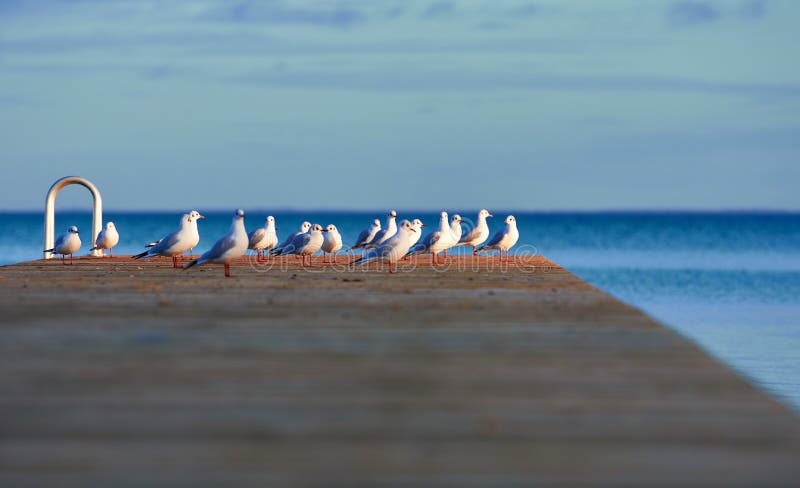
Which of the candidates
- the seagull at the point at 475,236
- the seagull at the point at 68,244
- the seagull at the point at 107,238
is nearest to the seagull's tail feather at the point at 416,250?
the seagull at the point at 475,236

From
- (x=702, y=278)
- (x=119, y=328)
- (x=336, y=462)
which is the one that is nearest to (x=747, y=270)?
(x=702, y=278)

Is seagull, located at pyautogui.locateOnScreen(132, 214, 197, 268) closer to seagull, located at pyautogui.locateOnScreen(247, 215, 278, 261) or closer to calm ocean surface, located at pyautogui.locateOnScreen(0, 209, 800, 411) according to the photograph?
seagull, located at pyautogui.locateOnScreen(247, 215, 278, 261)

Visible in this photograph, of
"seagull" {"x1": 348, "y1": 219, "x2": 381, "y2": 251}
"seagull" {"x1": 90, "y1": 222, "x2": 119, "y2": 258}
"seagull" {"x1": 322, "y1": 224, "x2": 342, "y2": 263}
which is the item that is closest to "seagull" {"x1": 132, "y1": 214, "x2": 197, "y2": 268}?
"seagull" {"x1": 322, "y1": 224, "x2": 342, "y2": 263}

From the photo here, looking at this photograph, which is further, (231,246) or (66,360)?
(231,246)

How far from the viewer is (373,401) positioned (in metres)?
5.21

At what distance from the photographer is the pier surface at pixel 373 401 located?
406 cm

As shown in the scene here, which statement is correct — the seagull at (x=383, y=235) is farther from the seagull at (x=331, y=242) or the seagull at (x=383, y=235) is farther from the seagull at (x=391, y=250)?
the seagull at (x=391, y=250)

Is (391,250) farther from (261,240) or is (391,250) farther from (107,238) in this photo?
(107,238)

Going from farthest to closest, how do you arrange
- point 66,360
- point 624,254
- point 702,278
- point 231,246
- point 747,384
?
point 624,254, point 702,278, point 231,246, point 66,360, point 747,384

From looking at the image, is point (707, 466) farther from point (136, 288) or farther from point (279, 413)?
point (136, 288)

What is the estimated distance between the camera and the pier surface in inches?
160

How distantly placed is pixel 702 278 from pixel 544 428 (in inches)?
1431

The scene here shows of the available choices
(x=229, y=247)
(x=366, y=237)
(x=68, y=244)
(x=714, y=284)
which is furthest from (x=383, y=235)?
(x=714, y=284)

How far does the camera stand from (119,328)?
306 inches
